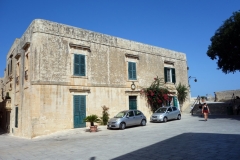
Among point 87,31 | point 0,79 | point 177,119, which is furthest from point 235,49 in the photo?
point 0,79

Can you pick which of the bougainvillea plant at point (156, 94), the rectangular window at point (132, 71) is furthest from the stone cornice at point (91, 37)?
the bougainvillea plant at point (156, 94)

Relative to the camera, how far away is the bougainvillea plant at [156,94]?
21.4 m

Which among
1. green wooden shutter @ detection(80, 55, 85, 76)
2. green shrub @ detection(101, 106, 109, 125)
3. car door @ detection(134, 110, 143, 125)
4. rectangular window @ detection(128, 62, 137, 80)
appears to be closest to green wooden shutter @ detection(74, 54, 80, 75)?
green wooden shutter @ detection(80, 55, 85, 76)

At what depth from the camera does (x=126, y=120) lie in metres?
15.6

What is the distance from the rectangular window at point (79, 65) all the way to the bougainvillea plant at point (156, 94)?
23.3 ft

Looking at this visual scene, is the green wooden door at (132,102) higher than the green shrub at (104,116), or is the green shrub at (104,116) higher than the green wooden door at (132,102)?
the green wooden door at (132,102)

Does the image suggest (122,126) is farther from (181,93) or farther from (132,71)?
(181,93)

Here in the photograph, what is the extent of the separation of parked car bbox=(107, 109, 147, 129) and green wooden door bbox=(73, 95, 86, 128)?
231 cm

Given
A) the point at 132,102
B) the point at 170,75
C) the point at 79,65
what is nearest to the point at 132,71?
the point at 132,102

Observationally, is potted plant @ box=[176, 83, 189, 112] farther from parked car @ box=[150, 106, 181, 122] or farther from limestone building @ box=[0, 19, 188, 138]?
parked car @ box=[150, 106, 181, 122]

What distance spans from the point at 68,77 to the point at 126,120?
18.6 ft

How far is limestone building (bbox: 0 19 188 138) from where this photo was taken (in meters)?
14.6

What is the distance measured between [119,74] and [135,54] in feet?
10.3

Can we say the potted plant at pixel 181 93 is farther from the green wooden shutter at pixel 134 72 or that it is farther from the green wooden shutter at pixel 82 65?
→ the green wooden shutter at pixel 82 65
